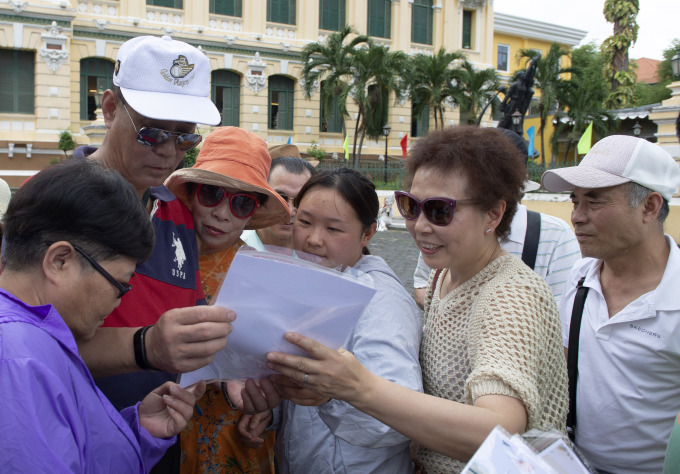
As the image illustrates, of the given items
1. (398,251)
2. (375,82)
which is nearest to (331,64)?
(375,82)

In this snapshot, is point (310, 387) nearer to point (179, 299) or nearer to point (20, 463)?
point (20, 463)

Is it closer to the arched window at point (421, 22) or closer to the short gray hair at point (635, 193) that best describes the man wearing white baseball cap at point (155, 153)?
the short gray hair at point (635, 193)

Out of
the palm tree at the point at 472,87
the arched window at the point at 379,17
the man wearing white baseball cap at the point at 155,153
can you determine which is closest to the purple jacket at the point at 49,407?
the man wearing white baseball cap at the point at 155,153

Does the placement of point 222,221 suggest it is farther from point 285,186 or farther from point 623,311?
point 623,311

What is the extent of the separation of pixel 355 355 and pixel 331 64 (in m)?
24.4

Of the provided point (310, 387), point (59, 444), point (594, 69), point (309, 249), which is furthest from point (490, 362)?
point (594, 69)

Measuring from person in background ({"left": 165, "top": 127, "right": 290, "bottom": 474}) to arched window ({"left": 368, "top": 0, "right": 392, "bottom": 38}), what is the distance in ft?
91.8

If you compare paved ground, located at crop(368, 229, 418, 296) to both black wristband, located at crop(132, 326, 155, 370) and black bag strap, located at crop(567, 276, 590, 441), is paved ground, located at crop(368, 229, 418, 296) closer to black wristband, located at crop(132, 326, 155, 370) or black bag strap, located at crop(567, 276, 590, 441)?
black bag strap, located at crop(567, 276, 590, 441)

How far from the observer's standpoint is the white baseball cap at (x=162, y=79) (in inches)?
82.0

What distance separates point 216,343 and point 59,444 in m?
0.42

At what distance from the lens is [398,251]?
14.0 m

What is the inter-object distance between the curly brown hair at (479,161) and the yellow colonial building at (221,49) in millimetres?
15470

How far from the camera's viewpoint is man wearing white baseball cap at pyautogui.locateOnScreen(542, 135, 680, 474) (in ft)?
6.98

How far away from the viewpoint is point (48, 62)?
21703 millimetres
